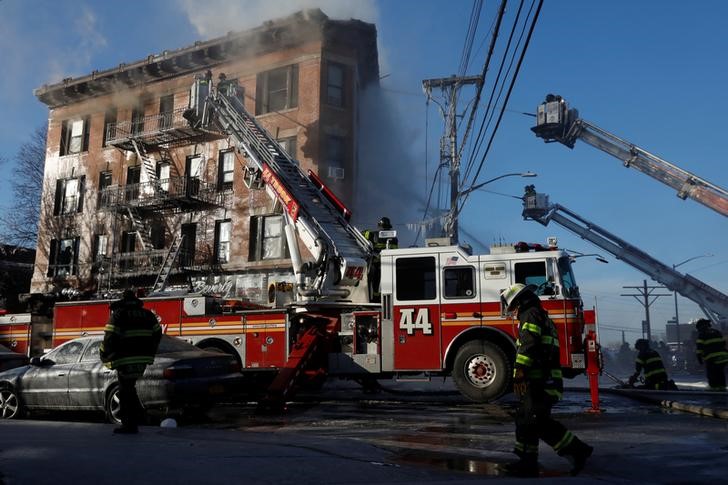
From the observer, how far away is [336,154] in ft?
79.3

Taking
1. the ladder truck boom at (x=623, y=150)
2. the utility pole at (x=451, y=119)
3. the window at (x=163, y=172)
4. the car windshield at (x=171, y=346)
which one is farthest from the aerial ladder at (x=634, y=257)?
the car windshield at (x=171, y=346)

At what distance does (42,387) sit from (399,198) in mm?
19898

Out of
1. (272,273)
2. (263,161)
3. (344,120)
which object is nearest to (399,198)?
(344,120)

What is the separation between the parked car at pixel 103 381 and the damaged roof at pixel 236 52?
58.2 ft

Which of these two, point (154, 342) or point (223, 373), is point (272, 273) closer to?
point (223, 373)

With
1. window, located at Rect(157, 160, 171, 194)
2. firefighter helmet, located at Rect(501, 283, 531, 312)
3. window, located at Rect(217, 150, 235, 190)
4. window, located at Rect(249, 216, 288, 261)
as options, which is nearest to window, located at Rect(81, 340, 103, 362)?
firefighter helmet, located at Rect(501, 283, 531, 312)

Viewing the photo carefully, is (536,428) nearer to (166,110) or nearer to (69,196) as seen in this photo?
(166,110)

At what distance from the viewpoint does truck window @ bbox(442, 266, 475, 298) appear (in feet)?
34.4

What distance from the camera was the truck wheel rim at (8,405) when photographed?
9312mm

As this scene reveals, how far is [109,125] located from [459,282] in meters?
22.5

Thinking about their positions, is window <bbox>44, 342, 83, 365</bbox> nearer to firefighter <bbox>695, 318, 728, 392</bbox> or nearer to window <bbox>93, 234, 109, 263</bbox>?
firefighter <bbox>695, 318, 728, 392</bbox>

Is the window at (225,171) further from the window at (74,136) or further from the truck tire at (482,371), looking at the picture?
the truck tire at (482,371)

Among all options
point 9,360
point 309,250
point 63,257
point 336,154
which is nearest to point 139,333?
point 309,250

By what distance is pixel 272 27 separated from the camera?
24.2 m
